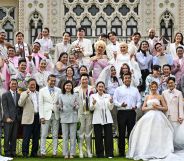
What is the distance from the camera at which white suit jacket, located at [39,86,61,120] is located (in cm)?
1454

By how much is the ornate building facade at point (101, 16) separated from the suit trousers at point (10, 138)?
16.0m

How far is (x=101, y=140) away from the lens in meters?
14.5

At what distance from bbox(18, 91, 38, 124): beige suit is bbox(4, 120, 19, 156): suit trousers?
1.09ft

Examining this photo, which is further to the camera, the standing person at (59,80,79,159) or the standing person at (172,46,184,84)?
the standing person at (172,46,184,84)

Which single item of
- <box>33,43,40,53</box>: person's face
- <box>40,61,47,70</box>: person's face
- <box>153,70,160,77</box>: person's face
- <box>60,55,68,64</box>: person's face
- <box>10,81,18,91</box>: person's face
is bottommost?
<box>10,81,18,91</box>: person's face

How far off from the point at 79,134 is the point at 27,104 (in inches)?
64.4

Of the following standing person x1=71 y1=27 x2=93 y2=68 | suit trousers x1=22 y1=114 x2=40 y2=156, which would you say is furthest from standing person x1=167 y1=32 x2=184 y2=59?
suit trousers x1=22 y1=114 x2=40 y2=156

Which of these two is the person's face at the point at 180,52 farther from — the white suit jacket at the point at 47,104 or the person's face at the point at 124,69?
the white suit jacket at the point at 47,104

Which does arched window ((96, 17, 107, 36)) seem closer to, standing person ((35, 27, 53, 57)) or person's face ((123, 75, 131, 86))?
standing person ((35, 27, 53, 57))

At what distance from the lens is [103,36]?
701 inches

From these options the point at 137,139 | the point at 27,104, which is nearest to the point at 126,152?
the point at 137,139

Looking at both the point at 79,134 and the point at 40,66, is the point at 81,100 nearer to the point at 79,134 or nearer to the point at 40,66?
the point at 79,134

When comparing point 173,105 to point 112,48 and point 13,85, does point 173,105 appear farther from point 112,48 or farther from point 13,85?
point 13,85

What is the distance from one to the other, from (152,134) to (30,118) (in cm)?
330
